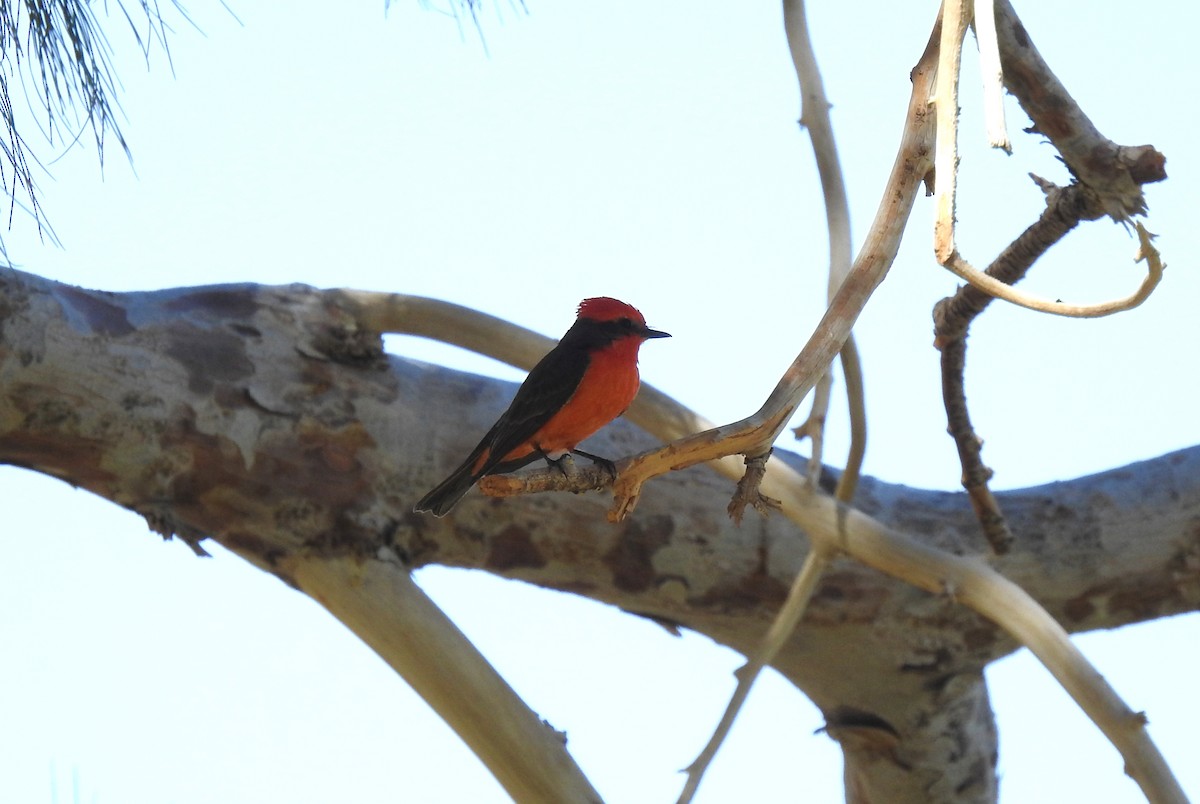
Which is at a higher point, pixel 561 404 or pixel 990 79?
pixel 561 404

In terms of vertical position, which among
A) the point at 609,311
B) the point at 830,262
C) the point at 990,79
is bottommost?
the point at 990,79

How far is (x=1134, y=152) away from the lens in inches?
108

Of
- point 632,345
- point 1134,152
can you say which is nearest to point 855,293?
point 1134,152

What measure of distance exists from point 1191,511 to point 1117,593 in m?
0.34

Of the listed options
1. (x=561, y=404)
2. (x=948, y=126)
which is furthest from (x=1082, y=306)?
(x=561, y=404)

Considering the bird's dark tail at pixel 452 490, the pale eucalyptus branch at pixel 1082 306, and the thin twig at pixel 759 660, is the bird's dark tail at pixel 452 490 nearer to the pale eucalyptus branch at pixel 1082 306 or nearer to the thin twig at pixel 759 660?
the thin twig at pixel 759 660

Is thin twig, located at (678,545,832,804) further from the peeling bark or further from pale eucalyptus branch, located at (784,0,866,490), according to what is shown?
the peeling bark

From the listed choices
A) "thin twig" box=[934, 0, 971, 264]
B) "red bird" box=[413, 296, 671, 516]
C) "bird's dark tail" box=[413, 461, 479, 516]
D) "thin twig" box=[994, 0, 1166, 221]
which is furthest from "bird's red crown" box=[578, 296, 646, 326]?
"thin twig" box=[934, 0, 971, 264]

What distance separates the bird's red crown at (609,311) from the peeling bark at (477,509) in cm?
64

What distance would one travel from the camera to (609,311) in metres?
3.40

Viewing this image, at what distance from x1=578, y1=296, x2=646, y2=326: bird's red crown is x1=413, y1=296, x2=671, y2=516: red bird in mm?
55

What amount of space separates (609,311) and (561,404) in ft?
1.31

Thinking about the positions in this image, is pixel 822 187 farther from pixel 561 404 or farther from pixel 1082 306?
pixel 1082 306

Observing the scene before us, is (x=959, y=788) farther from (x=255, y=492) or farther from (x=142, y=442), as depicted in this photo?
(x=142, y=442)
